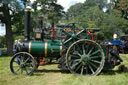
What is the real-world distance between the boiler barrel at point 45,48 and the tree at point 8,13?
1002 centimetres

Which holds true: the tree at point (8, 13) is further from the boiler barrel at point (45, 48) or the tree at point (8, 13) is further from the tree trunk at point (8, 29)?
the boiler barrel at point (45, 48)

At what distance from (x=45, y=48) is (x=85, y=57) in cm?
138

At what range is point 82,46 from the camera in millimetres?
5434

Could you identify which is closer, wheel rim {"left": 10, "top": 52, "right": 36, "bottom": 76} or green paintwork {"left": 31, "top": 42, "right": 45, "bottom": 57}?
wheel rim {"left": 10, "top": 52, "right": 36, "bottom": 76}

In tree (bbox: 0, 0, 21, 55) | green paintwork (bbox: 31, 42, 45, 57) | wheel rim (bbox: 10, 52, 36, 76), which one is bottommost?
wheel rim (bbox: 10, 52, 36, 76)

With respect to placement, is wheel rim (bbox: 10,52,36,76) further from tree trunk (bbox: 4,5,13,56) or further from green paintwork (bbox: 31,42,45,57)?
tree trunk (bbox: 4,5,13,56)

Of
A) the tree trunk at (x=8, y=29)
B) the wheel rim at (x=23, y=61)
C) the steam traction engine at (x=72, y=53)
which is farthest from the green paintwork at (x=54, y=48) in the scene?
the tree trunk at (x=8, y=29)

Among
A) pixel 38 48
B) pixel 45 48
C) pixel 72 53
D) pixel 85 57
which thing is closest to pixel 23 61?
pixel 38 48

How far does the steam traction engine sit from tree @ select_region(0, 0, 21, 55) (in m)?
9.73

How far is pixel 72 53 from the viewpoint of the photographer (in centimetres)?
557

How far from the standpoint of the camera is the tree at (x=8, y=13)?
578 inches

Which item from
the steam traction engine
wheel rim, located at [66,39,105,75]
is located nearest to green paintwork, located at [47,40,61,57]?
the steam traction engine

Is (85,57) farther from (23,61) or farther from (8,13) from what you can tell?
(8,13)

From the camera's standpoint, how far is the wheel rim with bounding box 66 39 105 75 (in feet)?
17.5
